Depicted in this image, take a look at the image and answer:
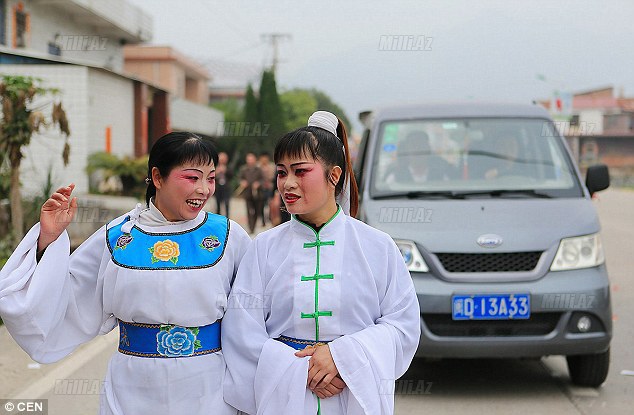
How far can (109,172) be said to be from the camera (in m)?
22.5

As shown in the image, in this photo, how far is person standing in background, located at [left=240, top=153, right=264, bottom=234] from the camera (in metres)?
18.4

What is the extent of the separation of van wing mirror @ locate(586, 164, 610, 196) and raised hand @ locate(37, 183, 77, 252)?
4632 mm

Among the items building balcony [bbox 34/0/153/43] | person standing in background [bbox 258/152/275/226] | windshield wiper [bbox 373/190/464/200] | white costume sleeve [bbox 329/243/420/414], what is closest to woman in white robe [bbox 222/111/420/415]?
white costume sleeve [bbox 329/243/420/414]

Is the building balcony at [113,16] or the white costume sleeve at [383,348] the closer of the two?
the white costume sleeve at [383,348]

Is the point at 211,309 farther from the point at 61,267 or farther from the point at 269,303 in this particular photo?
the point at 61,267

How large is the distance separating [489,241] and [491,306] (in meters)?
0.44

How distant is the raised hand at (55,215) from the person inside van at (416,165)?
13.1 feet

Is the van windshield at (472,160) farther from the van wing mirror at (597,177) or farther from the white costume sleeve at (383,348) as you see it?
the white costume sleeve at (383,348)

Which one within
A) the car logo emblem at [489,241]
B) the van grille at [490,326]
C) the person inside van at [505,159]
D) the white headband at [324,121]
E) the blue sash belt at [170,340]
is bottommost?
the van grille at [490,326]

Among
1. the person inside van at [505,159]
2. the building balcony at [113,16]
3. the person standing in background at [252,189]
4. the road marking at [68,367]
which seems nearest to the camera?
the road marking at [68,367]

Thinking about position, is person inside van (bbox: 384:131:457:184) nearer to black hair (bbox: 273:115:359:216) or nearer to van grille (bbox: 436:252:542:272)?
van grille (bbox: 436:252:542:272)

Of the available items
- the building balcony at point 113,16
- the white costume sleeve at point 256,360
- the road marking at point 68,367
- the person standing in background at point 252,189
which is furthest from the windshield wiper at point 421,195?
the building balcony at point 113,16

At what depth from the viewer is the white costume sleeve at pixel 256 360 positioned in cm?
303

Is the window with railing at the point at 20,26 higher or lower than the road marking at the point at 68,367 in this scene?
higher
